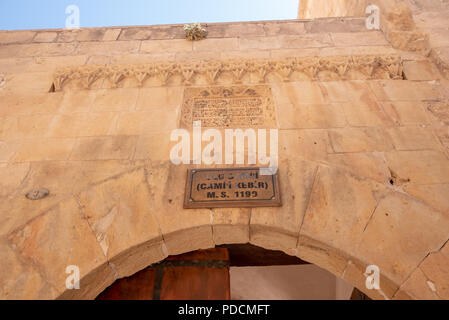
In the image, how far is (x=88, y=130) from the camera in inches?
92.0

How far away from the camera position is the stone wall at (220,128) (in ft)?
5.57

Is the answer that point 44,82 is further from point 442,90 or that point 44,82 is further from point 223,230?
point 442,90

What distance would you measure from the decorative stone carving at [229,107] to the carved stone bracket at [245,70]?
0.13 m

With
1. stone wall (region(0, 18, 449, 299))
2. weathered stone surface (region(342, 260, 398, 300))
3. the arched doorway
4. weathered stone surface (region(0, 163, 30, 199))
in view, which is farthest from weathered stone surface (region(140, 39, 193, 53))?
weathered stone surface (region(342, 260, 398, 300))

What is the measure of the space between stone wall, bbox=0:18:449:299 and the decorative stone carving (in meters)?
0.06

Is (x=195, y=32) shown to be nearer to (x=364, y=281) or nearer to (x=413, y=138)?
(x=413, y=138)

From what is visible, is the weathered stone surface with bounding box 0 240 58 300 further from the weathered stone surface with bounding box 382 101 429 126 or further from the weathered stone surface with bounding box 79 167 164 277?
the weathered stone surface with bounding box 382 101 429 126

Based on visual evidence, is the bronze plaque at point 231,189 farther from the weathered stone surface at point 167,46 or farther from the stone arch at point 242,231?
the weathered stone surface at point 167,46

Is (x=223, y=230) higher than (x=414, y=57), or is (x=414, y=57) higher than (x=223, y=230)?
(x=414, y=57)

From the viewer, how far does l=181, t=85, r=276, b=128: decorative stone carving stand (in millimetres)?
2338

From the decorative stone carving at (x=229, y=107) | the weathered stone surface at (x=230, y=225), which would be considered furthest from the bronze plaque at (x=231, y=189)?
the decorative stone carving at (x=229, y=107)
